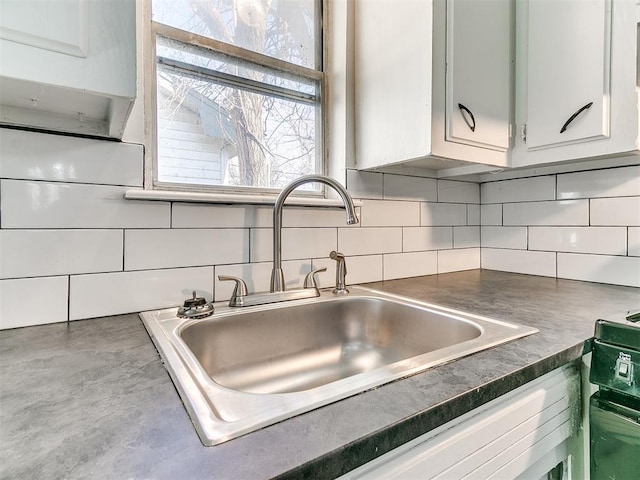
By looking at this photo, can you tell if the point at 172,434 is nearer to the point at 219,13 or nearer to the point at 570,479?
the point at 570,479

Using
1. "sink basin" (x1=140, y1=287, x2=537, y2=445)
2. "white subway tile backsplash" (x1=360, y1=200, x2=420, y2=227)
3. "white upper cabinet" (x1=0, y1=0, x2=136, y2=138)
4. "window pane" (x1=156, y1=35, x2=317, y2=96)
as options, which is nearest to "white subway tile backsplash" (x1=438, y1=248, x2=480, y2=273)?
"white subway tile backsplash" (x1=360, y1=200, x2=420, y2=227)

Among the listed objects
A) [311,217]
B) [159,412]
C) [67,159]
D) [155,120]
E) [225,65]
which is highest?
[225,65]

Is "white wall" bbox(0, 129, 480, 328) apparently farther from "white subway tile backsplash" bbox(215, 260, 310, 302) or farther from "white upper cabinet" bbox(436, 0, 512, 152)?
"white upper cabinet" bbox(436, 0, 512, 152)

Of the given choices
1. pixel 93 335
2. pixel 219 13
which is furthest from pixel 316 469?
pixel 219 13

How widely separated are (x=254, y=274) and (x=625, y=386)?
2.89ft

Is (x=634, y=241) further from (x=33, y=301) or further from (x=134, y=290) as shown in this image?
(x=33, y=301)

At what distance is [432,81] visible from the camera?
0.96 metres

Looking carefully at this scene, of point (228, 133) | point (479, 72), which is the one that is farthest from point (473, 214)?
point (228, 133)

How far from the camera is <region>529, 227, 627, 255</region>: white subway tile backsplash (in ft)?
3.92

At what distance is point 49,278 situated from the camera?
76 centimetres

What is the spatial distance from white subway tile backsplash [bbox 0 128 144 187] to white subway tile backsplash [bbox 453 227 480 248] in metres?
1.31

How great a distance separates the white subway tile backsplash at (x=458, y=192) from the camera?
1479 millimetres

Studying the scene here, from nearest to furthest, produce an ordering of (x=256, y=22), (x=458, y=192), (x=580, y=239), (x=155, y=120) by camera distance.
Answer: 1. (x=155, y=120)
2. (x=256, y=22)
3. (x=580, y=239)
4. (x=458, y=192)

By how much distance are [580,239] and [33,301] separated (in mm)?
1763
